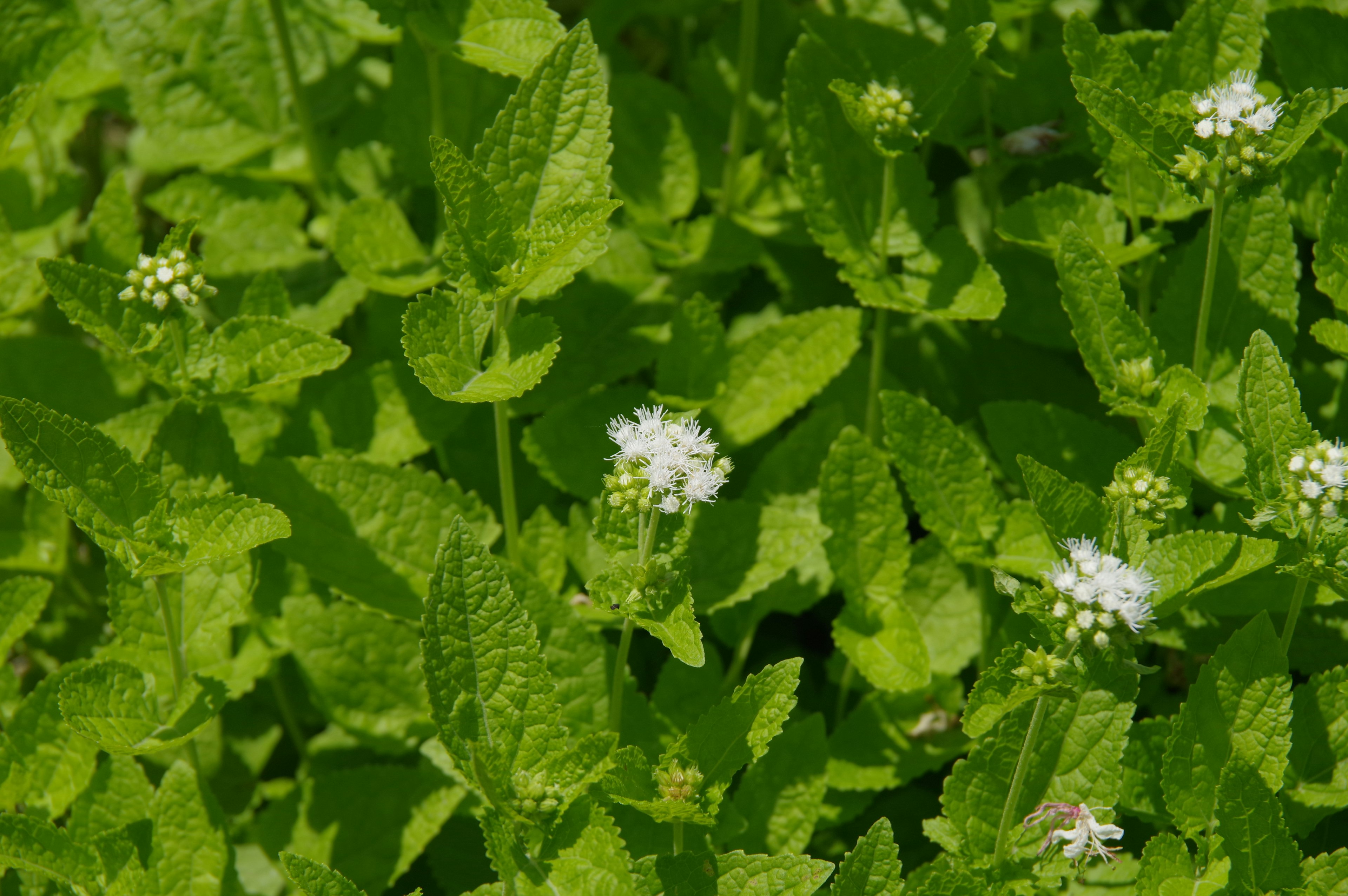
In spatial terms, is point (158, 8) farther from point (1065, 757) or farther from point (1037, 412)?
point (1065, 757)

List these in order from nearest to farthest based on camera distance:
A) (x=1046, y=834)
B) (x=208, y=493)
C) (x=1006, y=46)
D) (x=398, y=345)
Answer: (x=1046, y=834) → (x=208, y=493) → (x=398, y=345) → (x=1006, y=46)

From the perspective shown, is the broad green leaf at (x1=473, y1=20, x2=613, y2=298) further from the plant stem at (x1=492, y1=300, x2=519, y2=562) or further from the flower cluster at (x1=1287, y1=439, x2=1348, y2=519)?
the flower cluster at (x1=1287, y1=439, x2=1348, y2=519)

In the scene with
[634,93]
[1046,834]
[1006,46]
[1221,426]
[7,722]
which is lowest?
[7,722]

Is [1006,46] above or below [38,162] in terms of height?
above

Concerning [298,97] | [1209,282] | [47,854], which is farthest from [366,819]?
[1209,282]

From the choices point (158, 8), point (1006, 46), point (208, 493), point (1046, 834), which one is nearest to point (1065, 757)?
point (1046, 834)

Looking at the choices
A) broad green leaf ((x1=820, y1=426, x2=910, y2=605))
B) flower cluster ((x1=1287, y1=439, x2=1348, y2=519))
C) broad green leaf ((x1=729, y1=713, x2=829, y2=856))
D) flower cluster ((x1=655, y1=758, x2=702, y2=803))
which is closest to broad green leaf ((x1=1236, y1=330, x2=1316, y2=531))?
flower cluster ((x1=1287, y1=439, x2=1348, y2=519))
